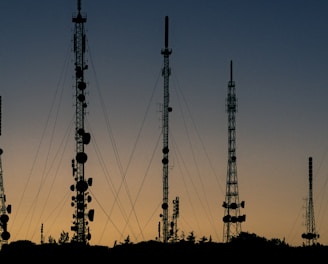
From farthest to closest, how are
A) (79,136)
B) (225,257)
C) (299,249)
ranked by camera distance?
(299,249)
(225,257)
(79,136)

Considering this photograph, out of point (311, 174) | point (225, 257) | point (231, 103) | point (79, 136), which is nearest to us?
point (79, 136)

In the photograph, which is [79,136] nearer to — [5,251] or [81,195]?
[81,195]

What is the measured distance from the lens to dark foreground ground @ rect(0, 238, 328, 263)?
Answer: 346 feet

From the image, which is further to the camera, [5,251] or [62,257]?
[5,251]

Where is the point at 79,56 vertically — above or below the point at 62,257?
above

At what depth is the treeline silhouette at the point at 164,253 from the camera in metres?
106

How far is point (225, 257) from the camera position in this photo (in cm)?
10956

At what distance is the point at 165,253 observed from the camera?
359 ft

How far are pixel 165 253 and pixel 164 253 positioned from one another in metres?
0.11

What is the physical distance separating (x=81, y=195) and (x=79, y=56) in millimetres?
14727

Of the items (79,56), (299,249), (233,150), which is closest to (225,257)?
(299,249)

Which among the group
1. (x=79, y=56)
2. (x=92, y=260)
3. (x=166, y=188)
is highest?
(x=79, y=56)

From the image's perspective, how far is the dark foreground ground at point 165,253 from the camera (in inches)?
4146

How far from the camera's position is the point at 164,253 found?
359 ft
